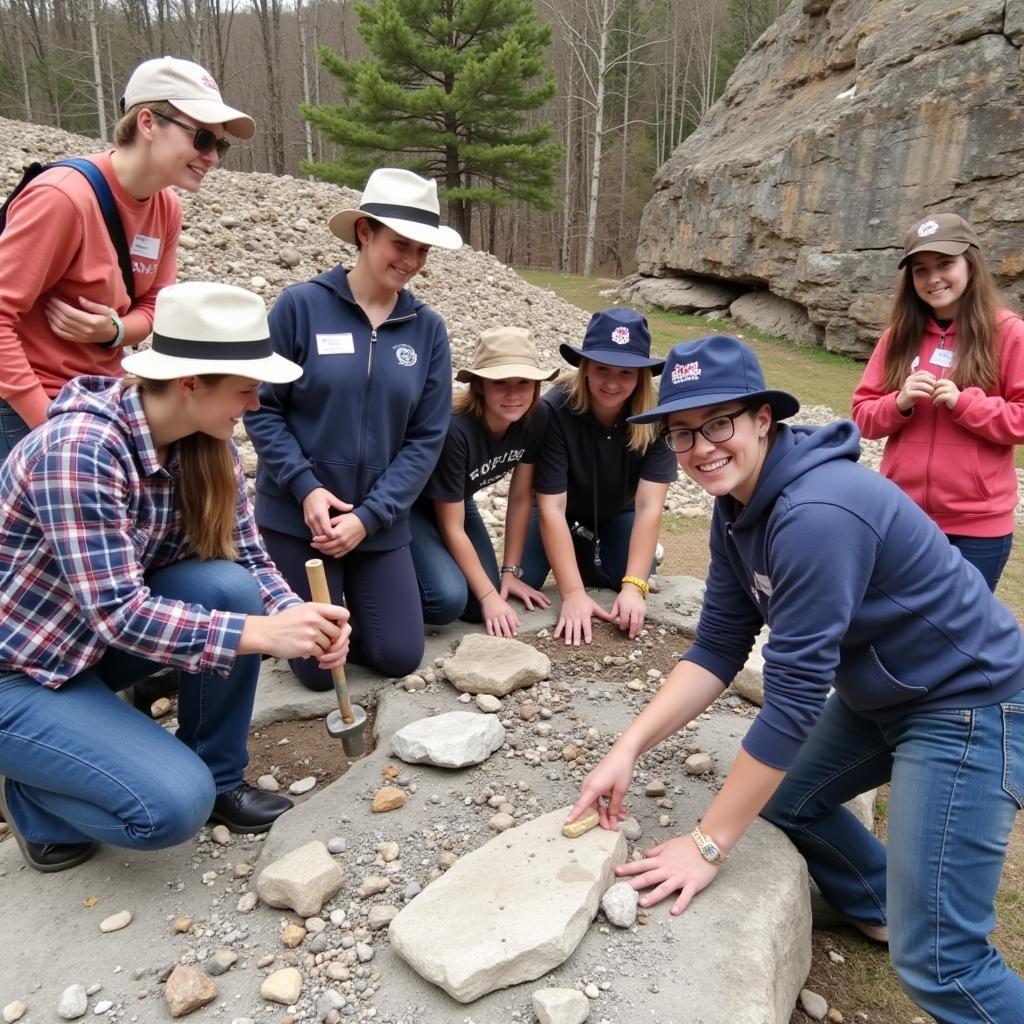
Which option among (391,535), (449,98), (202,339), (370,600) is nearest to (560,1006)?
(202,339)

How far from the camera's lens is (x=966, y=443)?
3.05m

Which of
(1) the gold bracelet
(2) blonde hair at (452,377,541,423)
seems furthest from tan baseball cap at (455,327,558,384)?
(1) the gold bracelet

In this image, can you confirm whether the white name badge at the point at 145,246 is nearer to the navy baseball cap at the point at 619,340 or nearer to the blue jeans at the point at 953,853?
the navy baseball cap at the point at 619,340

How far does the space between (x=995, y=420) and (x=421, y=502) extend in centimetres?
236

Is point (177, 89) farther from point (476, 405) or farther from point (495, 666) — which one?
point (495, 666)

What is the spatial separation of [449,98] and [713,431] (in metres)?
18.9

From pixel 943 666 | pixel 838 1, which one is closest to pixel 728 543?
pixel 943 666

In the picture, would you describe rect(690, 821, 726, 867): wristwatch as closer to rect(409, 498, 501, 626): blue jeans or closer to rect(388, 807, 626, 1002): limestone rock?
rect(388, 807, 626, 1002): limestone rock

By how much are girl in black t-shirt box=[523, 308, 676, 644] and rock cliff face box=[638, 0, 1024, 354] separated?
9.94 metres

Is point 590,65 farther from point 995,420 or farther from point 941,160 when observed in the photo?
point 995,420

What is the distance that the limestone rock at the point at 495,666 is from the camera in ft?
10.00

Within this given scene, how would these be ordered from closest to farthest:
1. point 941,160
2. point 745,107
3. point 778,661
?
point 778,661 → point 941,160 → point 745,107

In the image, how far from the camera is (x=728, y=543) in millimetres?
2139

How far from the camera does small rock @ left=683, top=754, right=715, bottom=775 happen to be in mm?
2604
